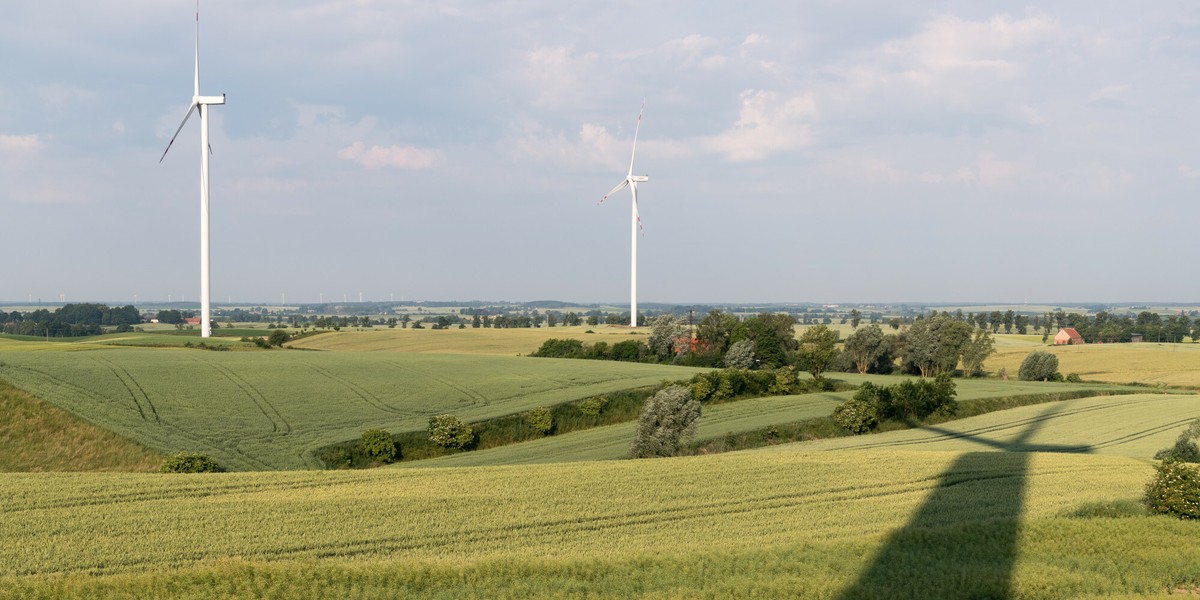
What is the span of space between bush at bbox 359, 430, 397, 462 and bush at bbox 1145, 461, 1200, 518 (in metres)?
35.9

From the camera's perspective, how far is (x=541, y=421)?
187 ft

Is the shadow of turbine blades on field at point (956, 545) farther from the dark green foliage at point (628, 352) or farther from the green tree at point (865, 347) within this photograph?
the green tree at point (865, 347)

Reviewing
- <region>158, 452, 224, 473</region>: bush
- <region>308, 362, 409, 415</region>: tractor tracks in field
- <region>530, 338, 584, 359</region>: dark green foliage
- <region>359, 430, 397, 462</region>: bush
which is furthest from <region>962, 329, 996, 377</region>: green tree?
<region>158, 452, 224, 473</region>: bush

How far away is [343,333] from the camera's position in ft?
444

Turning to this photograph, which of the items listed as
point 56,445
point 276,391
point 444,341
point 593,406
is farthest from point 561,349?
point 56,445

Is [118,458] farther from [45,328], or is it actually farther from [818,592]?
[45,328]

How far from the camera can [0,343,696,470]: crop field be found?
157 ft

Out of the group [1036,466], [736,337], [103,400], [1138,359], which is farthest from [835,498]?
[1138,359]

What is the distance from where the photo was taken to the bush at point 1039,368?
4023 inches

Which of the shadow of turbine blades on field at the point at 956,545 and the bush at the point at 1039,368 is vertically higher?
the shadow of turbine blades on field at the point at 956,545

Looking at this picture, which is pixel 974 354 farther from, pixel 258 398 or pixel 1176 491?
pixel 1176 491

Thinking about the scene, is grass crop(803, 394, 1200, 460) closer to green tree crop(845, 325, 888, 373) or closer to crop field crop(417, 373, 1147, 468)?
crop field crop(417, 373, 1147, 468)

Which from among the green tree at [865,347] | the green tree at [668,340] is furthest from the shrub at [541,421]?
the green tree at [865,347]

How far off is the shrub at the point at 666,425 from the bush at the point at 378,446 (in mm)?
13196
